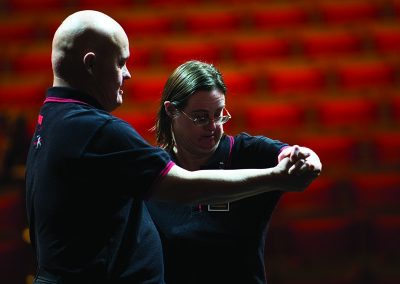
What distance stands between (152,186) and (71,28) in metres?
0.18

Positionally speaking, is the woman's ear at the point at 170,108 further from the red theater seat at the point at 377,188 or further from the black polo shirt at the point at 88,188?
the red theater seat at the point at 377,188

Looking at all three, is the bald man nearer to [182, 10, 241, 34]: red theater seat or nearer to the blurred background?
the blurred background

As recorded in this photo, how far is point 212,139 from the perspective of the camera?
29.7 inches

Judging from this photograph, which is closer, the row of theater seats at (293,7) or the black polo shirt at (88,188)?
the black polo shirt at (88,188)

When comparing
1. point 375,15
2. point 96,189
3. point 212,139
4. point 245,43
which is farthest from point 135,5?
point 96,189

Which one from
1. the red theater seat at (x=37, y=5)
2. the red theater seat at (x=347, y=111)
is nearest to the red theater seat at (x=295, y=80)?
the red theater seat at (x=347, y=111)

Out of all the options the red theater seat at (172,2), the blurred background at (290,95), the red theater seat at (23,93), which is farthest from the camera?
the red theater seat at (172,2)

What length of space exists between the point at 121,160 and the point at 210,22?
1741 mm

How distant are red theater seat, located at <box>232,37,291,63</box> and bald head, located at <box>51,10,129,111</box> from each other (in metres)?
1.49

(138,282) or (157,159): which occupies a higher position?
(157,159)

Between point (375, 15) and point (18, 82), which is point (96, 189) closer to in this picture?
point (18, 82)

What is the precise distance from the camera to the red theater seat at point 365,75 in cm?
193

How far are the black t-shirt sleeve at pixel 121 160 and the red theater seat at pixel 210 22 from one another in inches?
67.0

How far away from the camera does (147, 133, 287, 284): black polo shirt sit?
708 millimetres
